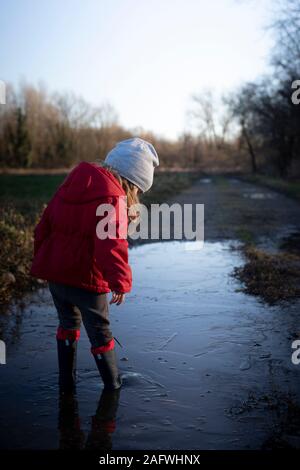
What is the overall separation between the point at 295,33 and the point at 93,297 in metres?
20.4

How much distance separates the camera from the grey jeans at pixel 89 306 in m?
3.04

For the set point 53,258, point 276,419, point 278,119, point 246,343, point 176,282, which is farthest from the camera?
point 278,119

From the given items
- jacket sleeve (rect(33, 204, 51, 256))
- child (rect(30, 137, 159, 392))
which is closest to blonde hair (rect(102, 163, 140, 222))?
child (rect(30, 137, 159, 392))

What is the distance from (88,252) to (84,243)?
2.4 inches

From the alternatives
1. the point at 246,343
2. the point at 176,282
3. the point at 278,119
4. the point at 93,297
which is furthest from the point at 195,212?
the point at 278,119

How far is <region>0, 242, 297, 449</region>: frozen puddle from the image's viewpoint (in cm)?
272

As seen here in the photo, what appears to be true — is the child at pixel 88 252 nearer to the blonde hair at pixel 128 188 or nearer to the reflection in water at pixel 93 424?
the blonde hair at pixel 128 188

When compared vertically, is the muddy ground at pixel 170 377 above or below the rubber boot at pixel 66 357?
below

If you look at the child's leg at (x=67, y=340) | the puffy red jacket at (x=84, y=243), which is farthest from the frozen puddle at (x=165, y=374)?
the puffy red jacket at (x=84, y=243)

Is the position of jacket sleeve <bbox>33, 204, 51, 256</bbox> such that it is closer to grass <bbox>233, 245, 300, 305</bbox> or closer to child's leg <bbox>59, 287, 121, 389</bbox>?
child's leg <bbox>59, 287, 121, 389</bbox>

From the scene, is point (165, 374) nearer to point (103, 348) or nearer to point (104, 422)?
point (103, 348)

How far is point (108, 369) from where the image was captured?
124 inches
